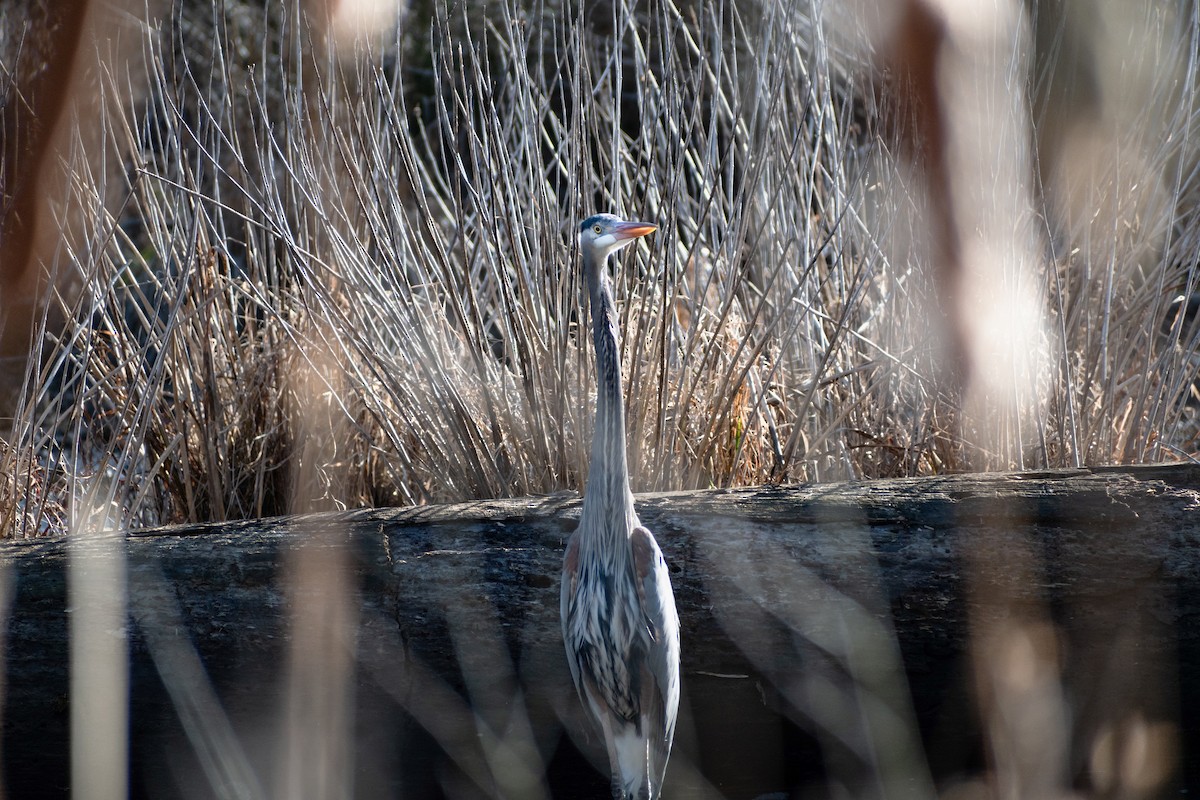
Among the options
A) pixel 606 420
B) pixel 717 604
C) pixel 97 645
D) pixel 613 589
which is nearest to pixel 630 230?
pixel 606 420

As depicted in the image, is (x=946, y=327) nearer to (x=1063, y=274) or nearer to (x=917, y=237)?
(x=917, y=237)

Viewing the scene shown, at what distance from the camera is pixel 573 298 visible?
2682mm

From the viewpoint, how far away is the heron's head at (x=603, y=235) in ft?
6.47

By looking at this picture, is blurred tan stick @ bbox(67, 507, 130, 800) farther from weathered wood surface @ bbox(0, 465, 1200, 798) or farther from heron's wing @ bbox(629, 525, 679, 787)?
heron's wing @ bbox(629, 525, 679, 787)

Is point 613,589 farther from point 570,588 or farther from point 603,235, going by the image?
point 603,235

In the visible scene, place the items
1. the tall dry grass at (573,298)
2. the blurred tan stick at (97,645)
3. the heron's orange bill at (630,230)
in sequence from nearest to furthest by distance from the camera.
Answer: the heron's orange bill at (630,230)
the blurred tan stick at (97,645)
the tall dry grass at (573,298)

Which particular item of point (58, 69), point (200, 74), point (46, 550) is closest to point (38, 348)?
point (46, 550)

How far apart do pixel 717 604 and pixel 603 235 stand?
0.77 metres

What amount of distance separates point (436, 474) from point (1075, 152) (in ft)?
6.08

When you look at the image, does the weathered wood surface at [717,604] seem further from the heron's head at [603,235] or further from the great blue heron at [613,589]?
the heron's head at [603,235]

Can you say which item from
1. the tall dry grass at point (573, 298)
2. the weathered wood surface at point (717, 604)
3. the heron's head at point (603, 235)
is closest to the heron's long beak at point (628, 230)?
the heron's head at point (603, 235)

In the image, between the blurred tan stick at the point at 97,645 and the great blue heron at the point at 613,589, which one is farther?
the blurred tan stick at the point at 97,645

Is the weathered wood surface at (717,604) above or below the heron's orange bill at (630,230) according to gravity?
below

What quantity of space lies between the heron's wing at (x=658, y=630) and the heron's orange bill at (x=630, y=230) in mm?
534
